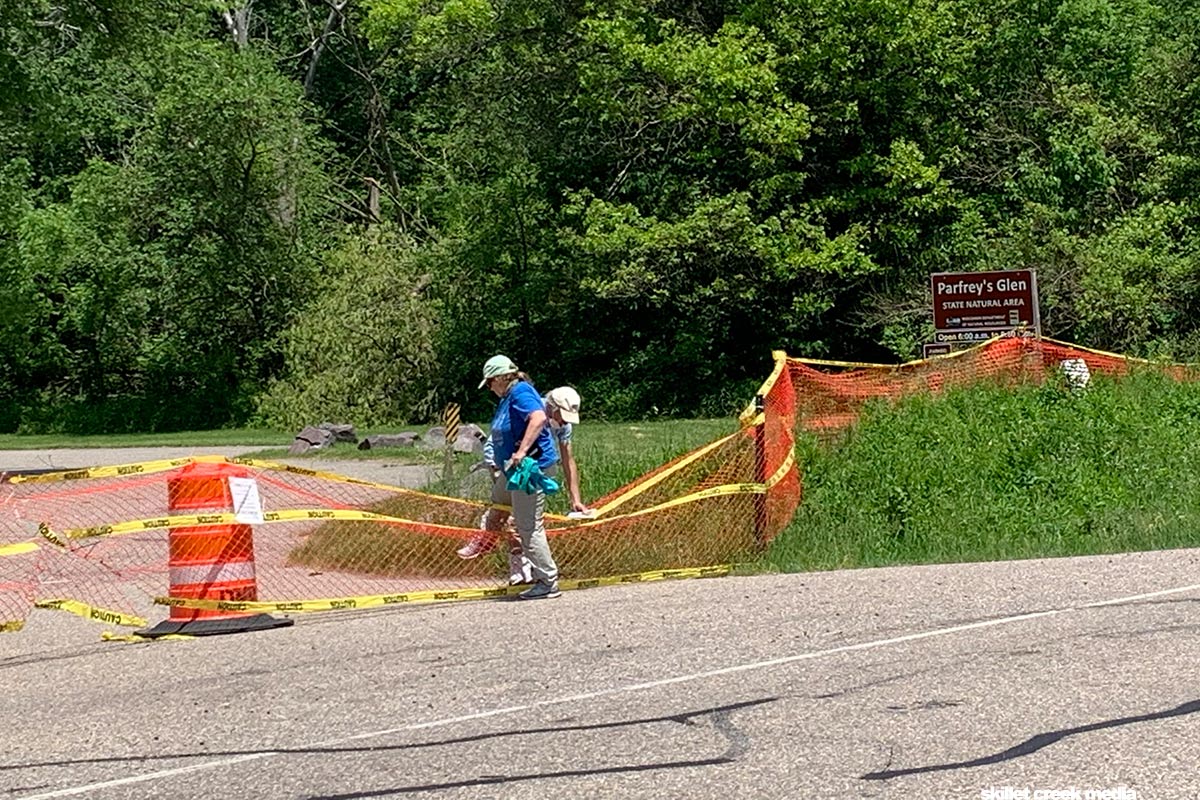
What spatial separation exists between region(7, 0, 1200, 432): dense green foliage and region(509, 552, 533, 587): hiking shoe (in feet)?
58.2

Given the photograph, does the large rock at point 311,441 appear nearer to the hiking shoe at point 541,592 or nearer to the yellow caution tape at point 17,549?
the hiking shoe at point 541,592

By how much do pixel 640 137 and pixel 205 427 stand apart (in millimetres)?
15810

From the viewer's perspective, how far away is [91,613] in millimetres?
11062

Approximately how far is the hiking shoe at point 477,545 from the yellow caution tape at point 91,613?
8.87ft

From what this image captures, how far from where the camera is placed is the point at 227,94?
140 ft

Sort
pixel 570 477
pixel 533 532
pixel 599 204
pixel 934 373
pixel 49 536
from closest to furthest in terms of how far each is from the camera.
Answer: pixel 49 536
pixel 533 532
pixel 570 477
pixel 934 373
pixel 599 204

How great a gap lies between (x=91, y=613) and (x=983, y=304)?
14.0 metres

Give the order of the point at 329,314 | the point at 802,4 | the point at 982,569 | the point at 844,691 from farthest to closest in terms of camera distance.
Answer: the point at 329,314
the point at 802,4
the point at 982,569
the point at 844,691

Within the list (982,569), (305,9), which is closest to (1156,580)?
(982,569)

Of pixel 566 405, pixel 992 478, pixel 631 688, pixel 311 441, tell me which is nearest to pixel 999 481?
pixel 992 478

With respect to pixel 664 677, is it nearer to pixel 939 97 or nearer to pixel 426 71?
pixel 939 97

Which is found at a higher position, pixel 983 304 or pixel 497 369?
pixel 983 304

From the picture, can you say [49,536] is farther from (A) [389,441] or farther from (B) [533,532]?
(A) [389,441]

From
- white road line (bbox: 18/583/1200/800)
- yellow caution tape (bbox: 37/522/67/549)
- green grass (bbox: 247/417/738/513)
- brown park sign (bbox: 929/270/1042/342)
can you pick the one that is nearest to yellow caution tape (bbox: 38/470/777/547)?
yellow caution tape (bbox: 37/522/67/549)
